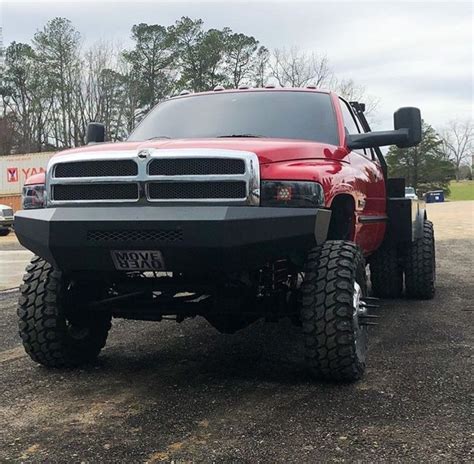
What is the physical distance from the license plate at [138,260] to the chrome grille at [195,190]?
33 centimetres

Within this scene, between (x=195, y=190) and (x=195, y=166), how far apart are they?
138mm

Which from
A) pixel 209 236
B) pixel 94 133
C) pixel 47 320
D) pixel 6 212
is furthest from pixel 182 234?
pixel 6 212

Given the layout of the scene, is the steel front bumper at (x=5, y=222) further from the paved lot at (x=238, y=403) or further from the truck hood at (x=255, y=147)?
the truck hood at (x=255, y=147)

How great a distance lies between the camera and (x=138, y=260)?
3.81m

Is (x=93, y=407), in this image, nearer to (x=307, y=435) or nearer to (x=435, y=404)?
(x=307, y=435)

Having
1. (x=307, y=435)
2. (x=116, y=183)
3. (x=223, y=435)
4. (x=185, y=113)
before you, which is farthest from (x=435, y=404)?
(x=185, y=113)

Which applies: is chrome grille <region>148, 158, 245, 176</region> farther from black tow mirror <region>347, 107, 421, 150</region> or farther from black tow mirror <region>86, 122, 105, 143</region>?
black tow mirror <region>86, 122, 105, 143</region>

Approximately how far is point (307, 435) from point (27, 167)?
27718mm

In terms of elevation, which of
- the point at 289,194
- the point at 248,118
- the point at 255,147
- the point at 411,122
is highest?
the point at 248,118

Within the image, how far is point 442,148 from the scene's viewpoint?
74188 millimetres

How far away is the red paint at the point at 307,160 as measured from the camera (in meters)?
3.83

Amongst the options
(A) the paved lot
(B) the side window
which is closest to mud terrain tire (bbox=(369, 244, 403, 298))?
(A) the paved lot

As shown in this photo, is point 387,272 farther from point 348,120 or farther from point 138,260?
point 138,260

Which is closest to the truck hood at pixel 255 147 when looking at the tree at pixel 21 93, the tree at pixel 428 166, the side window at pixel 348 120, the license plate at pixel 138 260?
the license plate at pixel 138 260
